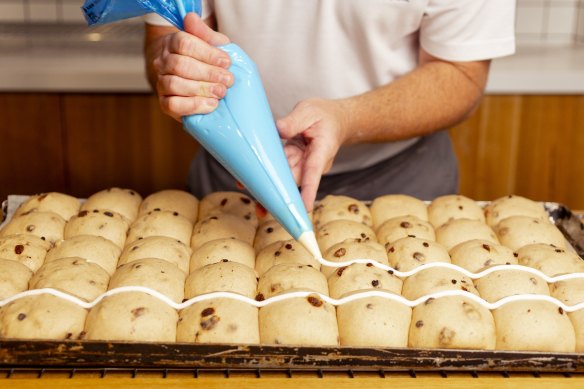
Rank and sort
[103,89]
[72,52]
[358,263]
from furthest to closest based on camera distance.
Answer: [72,52]
[103,89]
[358,263]

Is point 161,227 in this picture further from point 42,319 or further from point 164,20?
point 164,20

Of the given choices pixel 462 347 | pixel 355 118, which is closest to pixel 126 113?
pixel 355 118

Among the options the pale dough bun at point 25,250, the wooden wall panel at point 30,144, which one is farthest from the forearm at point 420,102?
the wooden wall panel at point 30,144

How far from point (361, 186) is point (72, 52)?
1.14m

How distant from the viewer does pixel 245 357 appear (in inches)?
32.8

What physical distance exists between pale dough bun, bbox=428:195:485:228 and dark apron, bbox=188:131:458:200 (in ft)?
1.20

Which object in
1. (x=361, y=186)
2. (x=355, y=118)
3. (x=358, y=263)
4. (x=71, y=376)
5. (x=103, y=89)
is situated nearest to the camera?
(x=71, y=376)

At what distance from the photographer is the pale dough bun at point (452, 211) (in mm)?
1269

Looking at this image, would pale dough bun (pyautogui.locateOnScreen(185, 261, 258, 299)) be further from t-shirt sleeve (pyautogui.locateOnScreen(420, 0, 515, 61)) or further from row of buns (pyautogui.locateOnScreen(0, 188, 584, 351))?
t-shirt sleeve (pyautogui.locateOnScreen(420, 0, 515, 61))

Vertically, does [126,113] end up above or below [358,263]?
below

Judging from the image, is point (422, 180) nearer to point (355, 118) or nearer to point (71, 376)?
point (355, 118)

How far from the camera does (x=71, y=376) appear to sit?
2.79ft

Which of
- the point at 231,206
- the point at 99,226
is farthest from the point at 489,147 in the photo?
the point at 99,226

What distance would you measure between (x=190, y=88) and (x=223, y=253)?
0.82 feet
